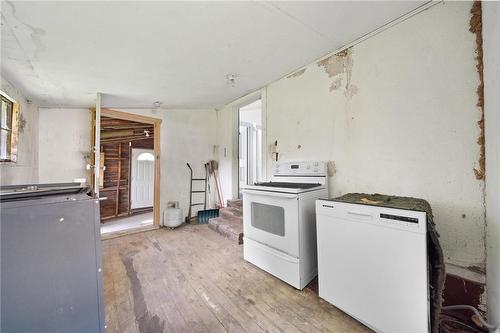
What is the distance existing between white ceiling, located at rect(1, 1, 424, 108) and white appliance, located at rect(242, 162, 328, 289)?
1.23 meters

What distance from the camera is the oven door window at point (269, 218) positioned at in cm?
182

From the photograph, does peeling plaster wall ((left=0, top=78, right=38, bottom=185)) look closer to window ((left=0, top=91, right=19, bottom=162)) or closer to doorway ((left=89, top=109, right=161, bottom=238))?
window ((left=0, top=91, right=19, bottom=162))

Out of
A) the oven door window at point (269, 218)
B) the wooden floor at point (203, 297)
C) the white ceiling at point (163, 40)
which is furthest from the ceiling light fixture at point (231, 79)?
the wooden floor at point (203, 297)

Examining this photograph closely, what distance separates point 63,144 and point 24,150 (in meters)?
0.54

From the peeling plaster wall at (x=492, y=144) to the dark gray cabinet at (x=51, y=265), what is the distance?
208cm

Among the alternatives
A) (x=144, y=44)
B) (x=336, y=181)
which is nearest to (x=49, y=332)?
(x=144, y=44)

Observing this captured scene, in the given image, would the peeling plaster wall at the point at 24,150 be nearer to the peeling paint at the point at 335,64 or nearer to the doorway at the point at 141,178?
the doorway at the point at 141,178

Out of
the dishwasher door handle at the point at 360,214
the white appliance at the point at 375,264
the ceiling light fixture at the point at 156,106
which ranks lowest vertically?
the white appliance at the point at 375,264

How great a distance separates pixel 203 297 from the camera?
5.24 feet

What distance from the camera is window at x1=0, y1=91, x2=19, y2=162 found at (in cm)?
207

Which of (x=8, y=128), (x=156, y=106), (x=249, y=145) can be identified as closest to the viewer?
(x=8, y=128)

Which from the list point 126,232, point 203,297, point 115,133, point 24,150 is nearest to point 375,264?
point 203,297

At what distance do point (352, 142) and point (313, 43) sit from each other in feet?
3.30

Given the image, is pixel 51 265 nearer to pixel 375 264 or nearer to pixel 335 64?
pixel 375 264
